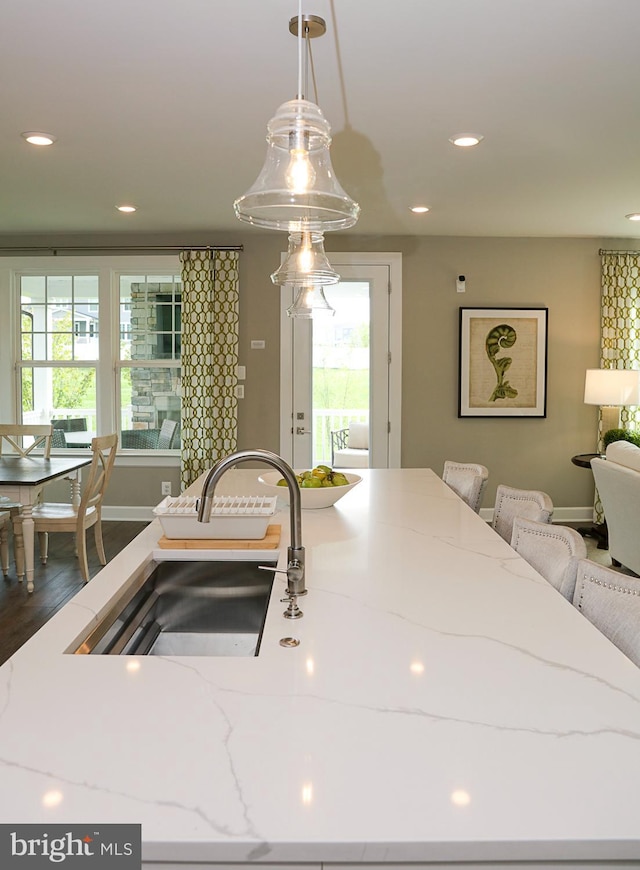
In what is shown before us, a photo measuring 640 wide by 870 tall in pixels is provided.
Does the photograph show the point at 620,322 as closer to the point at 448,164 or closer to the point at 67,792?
the point at 448,164

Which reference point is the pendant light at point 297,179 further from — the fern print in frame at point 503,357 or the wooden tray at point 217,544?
the fern print in frame at point 503,357

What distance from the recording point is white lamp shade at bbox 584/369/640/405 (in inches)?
227

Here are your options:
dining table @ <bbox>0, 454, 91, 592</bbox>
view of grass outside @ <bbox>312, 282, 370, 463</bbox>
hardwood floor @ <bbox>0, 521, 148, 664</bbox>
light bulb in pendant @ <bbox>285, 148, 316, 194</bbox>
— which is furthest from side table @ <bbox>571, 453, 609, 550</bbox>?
light bulb in pendant @ <bbox>285, 148, 316, 194</bbox>

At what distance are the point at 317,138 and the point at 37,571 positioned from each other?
410cm

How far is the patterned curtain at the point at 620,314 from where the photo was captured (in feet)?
20.5

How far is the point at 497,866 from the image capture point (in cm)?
87

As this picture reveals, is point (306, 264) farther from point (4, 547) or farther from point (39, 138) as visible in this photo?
point (4, 547)

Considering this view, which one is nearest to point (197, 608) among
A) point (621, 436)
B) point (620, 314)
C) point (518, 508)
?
point (518, 508)

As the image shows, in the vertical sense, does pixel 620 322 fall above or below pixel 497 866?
above

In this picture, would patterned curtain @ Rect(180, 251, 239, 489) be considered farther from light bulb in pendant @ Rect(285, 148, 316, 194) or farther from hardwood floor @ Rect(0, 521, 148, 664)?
light bulb in pendant @ Rect(285, 148, 316, 194)

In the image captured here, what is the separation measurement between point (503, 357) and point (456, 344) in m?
0.43

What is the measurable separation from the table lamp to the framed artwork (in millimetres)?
546

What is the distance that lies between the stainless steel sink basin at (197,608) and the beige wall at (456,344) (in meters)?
4.25

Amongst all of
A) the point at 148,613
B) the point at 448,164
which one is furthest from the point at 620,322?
the point at 148,613
